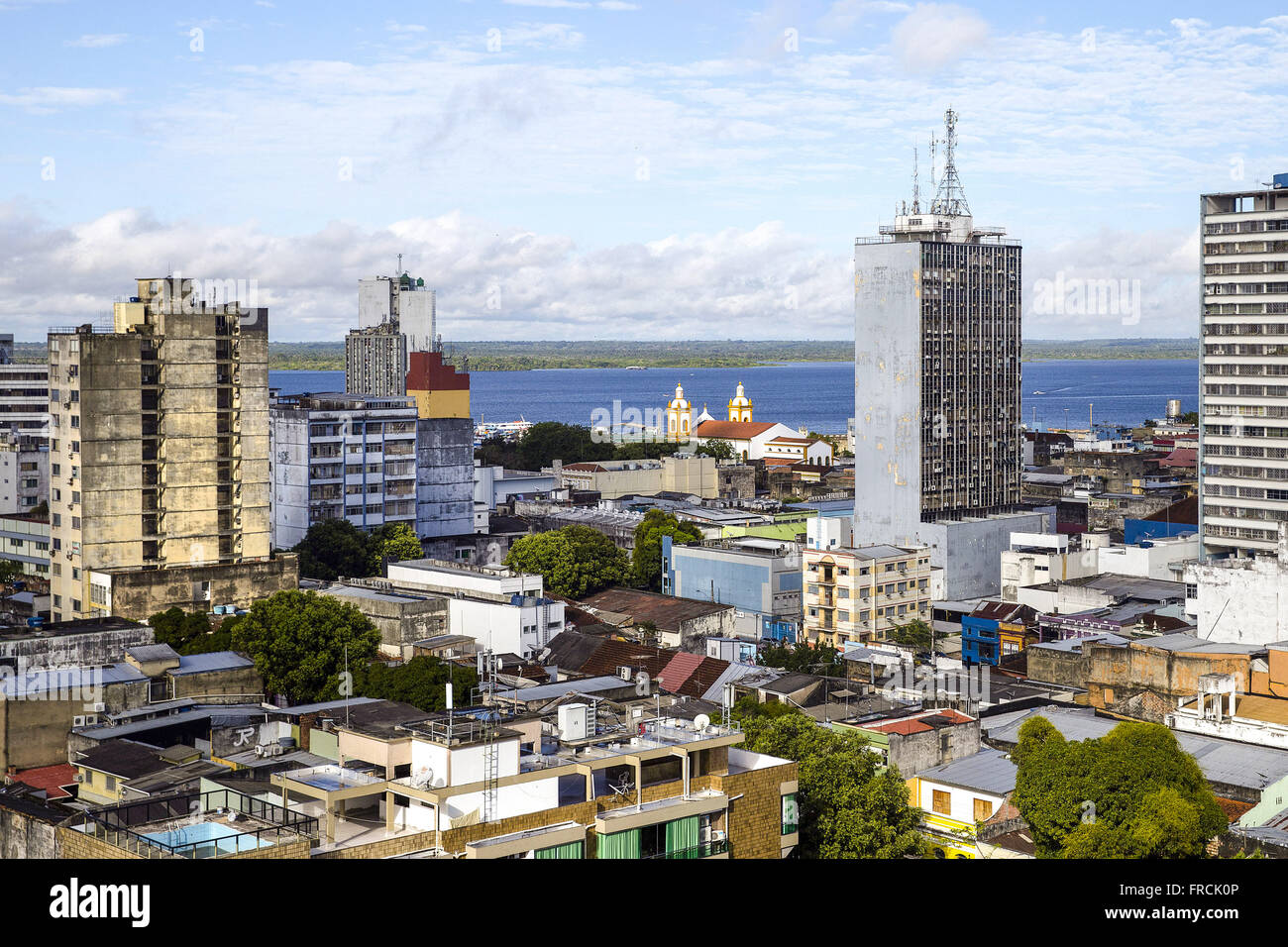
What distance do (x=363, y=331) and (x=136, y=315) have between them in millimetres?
96197

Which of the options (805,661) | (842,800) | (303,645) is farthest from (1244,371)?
(842,800)

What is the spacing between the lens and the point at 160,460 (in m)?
41.0

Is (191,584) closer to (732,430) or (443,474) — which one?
(443,474)

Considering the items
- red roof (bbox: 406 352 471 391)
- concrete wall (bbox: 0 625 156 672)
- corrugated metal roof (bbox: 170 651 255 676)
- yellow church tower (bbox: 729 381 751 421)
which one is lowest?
corrugated metal roof (bbox: 170 651 255 676)

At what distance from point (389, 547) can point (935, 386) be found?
20175 mm

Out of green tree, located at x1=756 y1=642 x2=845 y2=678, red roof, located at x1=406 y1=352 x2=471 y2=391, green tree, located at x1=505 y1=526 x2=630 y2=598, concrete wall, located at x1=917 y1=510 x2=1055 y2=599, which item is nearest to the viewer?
green tree, located at x1=756 y1=642 x2=845 y2=678

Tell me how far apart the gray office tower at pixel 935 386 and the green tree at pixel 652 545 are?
641cm

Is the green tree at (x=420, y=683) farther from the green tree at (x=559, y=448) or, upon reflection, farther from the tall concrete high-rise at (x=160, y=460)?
the green tree at (x=559, y=448)

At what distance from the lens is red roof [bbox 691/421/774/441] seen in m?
101

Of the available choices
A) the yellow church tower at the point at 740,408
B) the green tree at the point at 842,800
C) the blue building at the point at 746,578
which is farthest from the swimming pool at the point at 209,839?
the yellow church tower at the point at 740,408

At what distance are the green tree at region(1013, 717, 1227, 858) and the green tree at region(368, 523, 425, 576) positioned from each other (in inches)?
1272

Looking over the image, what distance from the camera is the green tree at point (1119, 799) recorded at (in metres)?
18.9

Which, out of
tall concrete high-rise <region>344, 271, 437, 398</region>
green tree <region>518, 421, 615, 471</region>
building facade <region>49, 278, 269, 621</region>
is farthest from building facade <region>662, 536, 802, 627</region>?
tall concrete high-rise <region>344, 271, 437, 398</region>

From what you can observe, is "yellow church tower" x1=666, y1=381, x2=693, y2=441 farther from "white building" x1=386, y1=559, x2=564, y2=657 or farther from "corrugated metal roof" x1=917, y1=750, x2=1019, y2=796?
"corrugated metal roof" x1=917, y1=750, x2=1019, y2=796
